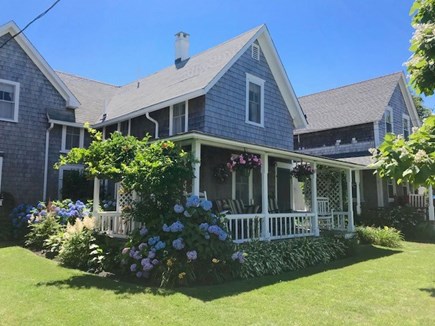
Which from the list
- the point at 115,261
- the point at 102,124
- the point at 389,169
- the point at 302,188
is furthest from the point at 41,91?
the point at 389,169

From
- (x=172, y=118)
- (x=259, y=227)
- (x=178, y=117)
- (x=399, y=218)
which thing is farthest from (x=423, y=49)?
(x=399, y=218)

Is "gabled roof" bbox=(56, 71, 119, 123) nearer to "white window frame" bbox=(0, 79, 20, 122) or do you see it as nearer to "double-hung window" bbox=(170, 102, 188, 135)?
"white window frame" bbox=(0, 79, 20, 122)

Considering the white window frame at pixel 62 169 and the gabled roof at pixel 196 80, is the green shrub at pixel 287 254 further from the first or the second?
the white window frame at pixel 62 169

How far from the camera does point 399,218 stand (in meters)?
16.4

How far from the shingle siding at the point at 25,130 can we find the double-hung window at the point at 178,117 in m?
5.54

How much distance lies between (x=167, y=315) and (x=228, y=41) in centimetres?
1212

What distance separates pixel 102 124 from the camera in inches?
606

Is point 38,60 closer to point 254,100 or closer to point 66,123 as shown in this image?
point 66,123

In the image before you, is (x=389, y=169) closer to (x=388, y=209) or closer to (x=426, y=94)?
(x=426, y=94)

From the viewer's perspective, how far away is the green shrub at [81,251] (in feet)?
27.9

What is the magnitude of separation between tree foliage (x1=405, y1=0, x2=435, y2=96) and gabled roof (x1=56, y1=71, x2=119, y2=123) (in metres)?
13.1

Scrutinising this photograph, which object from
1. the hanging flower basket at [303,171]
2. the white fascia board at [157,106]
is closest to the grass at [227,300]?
the hanging flower basket at [303,171]

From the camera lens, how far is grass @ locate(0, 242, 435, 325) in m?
5.12

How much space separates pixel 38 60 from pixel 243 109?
849cm
